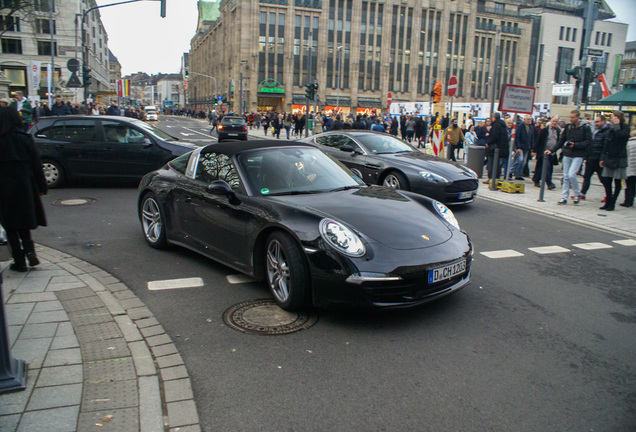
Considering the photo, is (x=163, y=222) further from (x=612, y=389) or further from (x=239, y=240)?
(x=612, y=389)

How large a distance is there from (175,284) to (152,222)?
5.62ft

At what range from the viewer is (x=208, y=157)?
601cm

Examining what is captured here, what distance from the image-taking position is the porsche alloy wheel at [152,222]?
6.56 meters

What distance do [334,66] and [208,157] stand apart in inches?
3007

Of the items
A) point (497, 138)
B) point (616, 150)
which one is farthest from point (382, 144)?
point (616, 150)

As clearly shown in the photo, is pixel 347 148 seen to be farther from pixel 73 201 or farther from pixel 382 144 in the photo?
pixel 73 201

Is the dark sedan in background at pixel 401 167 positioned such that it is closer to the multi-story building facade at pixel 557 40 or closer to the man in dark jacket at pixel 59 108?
the man in dark jacket at pixel 59 108

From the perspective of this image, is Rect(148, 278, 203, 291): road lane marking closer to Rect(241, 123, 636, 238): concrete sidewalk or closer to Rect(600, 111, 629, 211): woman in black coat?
Rect(241, 123, 636, 238): concrete sidewalk

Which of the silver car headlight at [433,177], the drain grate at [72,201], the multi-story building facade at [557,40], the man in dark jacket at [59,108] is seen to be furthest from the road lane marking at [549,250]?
the multi-story building facade at [557,40]

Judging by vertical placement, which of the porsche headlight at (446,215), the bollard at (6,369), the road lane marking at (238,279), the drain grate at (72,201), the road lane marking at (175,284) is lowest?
the drain grate at (72,201)

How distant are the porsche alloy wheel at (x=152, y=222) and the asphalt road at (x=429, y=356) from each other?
26 cm

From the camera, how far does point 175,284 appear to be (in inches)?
211

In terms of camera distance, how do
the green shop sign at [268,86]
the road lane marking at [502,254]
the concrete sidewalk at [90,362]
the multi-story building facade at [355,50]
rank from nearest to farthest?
the concrete sidewalk at [90,362] < the road lane marking at [502,254] < the green shop sign at [268,86] < the multi-story building facade at [355,50]

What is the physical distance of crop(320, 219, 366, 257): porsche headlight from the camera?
425cm
